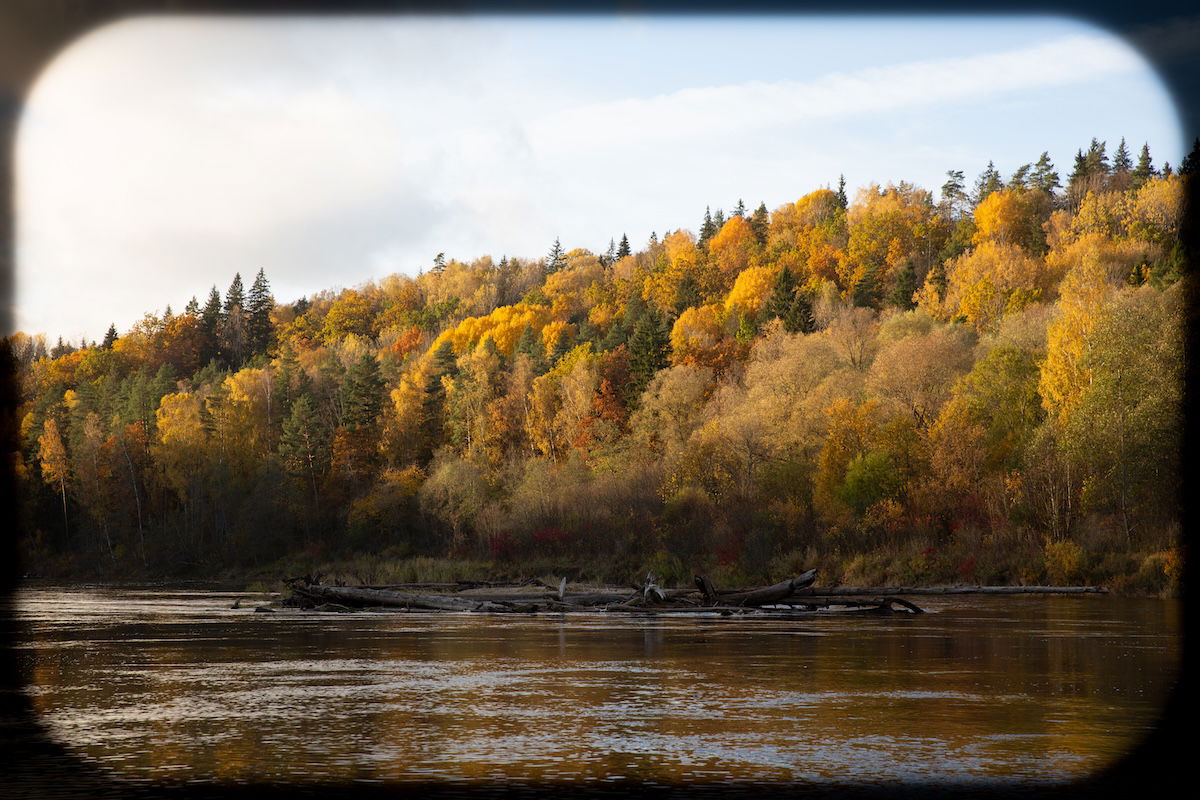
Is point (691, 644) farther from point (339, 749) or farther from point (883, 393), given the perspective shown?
point (883, 393)

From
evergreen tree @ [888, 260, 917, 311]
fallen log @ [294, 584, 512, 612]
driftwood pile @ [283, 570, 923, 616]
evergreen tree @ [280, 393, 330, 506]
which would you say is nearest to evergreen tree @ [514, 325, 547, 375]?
evergreen tree @ [280, 393, 330, 506]

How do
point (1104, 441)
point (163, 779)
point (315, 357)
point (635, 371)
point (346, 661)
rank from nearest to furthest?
point (163, 779) → point (346, 661) → point (1104, 441) → point (635, 371) → point (315, 357)

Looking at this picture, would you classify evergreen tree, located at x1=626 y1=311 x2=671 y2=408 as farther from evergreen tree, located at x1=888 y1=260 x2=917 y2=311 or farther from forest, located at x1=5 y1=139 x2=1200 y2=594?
evergreen tree, located at x1=888 y1=260 x2=917 y2=311

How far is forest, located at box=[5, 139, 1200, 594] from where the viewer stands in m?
48.7

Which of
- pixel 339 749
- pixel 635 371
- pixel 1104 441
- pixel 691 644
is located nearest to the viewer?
pixel 339 749

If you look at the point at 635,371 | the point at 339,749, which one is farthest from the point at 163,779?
the point at 635,371

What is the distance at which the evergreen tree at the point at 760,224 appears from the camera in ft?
459

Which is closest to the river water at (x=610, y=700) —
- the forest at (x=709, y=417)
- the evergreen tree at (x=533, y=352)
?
the forest at (x=709, y=417)

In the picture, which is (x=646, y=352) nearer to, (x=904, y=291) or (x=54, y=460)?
(x=904, y=291)

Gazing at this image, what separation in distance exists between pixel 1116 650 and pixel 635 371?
2639 inches

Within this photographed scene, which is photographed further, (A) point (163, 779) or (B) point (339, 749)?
(B) point (339, 749)

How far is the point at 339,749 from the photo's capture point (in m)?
12.9

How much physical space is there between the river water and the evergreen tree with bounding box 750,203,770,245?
112684 mm

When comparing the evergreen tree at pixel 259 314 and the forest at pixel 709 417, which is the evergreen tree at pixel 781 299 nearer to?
the forest at pixel 709 417
